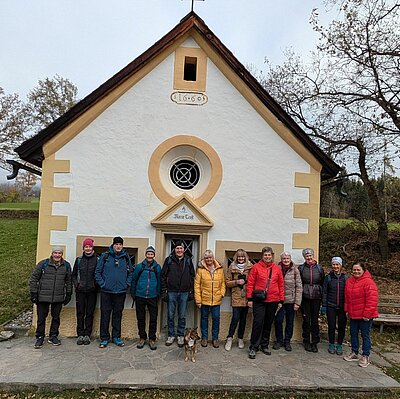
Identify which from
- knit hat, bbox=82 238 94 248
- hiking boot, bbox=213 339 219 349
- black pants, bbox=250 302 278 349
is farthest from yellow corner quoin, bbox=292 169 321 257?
knit hat, bbox=82 238 94 248

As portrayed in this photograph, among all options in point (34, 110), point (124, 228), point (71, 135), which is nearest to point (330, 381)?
point (124, 228)

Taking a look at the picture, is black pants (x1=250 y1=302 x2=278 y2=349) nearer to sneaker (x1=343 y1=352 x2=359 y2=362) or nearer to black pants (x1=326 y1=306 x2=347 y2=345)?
black pants (x1=326 y1=306 x2=347 y2=345)

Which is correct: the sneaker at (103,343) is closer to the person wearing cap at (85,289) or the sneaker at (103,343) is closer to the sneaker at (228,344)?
the person wearing cap at (85,289)

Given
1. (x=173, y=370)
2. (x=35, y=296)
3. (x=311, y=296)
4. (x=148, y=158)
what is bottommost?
(x=173, y=370)

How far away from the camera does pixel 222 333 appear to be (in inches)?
261

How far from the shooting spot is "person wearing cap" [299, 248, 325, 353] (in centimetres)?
625

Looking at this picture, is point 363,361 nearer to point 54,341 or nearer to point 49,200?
point 54,341

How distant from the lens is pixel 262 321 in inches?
240

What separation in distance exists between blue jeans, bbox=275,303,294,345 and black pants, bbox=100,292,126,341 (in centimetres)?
276

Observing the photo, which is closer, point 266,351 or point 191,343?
point 191,343

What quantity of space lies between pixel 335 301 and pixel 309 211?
1.67 meters

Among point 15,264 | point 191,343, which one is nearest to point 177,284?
point 191,343

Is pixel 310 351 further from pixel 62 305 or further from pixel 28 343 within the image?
pixel 28 343

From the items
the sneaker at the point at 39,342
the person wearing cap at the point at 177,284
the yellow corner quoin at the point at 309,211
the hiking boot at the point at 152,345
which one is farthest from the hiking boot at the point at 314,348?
the sneaker at the point at 39,342
